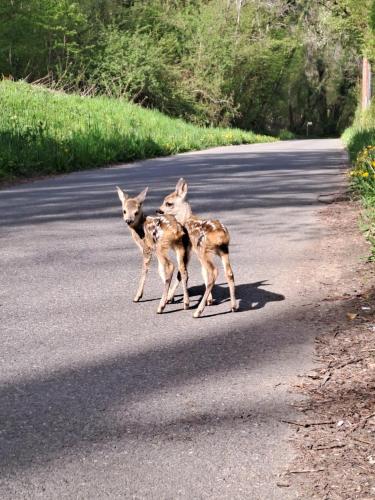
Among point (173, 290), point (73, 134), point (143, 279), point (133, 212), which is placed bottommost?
point (173, 290)

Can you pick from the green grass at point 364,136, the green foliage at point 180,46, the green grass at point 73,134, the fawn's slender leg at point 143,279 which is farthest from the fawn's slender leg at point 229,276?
the green foliage at point 180,46

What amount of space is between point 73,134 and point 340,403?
17.4 meters

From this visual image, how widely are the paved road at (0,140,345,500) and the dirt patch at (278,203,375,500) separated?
0.10 m

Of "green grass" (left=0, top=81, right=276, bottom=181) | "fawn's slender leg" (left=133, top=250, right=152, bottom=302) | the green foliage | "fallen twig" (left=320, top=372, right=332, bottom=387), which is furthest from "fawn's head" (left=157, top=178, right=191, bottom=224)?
the green foliage

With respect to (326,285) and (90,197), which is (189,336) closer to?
(326,285)

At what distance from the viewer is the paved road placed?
131 inches

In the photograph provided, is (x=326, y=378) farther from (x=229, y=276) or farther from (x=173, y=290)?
(x=173, y=290)

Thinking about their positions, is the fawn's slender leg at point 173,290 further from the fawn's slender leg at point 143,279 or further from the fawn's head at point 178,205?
the fawn's head at point 178,205

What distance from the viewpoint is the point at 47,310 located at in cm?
592

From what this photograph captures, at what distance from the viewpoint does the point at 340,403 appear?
4094 mm

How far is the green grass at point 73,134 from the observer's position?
17562 millimetres

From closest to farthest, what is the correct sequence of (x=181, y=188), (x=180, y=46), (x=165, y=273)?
(x=165, y=273) < (x=181, y=188) < (x=180, y=46)

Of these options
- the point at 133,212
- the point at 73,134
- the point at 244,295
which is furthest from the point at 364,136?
the point at 133,212

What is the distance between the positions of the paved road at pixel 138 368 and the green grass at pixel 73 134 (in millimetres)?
8251
